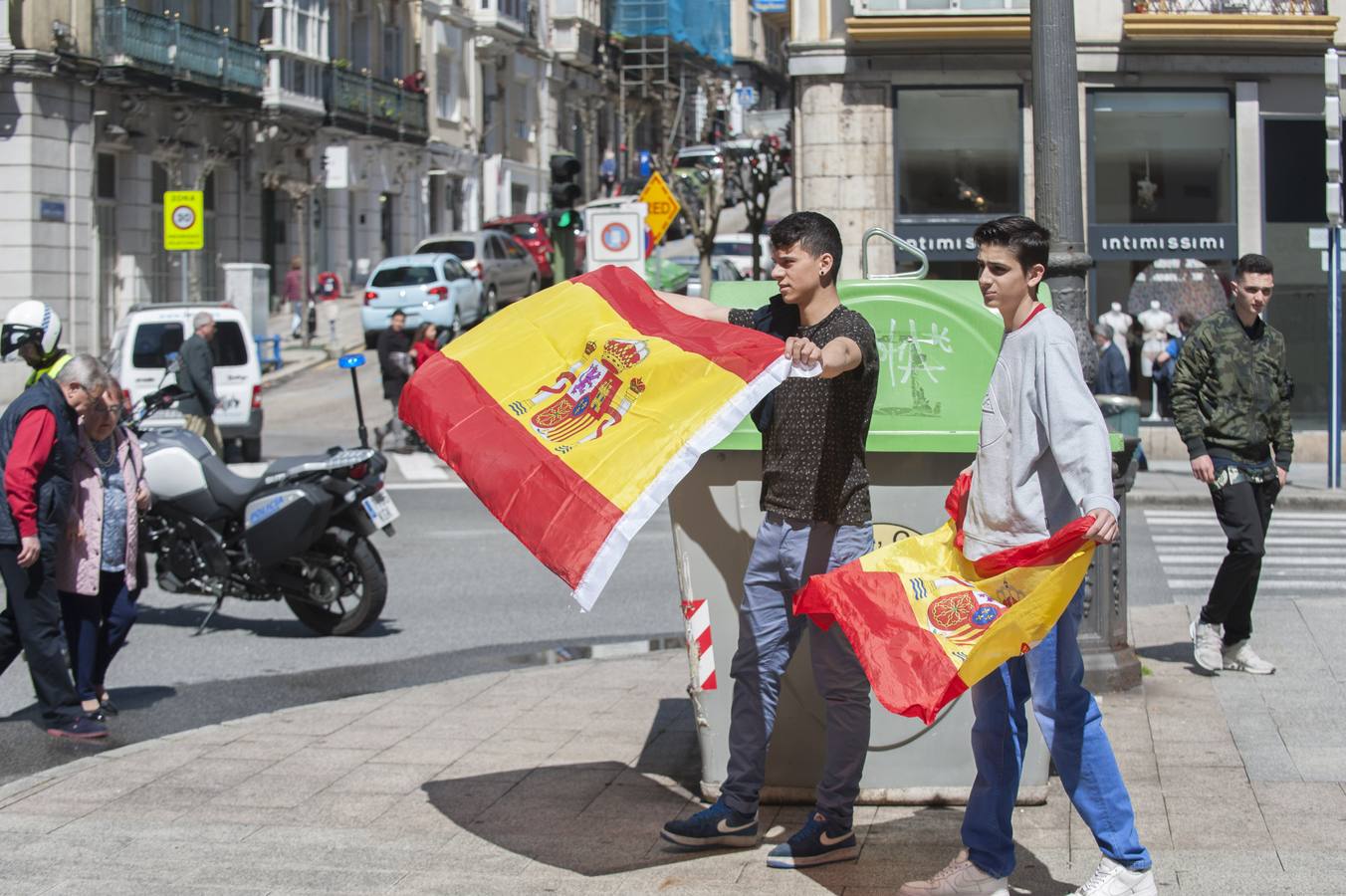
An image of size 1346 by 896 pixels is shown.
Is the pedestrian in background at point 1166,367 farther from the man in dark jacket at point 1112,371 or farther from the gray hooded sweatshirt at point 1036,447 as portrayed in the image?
the gray hooded sweatshirt at point 1036,447

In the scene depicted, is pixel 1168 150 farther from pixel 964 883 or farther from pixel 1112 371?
pixel 964 883

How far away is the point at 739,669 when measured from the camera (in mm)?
5578

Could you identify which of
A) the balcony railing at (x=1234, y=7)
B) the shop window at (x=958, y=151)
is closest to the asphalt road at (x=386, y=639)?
the shop window at (x=958, y=151)

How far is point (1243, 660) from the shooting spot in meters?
8.42

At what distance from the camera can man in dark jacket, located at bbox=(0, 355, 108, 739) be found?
741 centimetres

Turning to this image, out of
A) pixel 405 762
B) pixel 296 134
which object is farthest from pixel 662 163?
pixel 405 762

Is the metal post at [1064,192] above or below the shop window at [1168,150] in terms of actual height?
below

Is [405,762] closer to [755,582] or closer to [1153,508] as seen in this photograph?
[755,582]

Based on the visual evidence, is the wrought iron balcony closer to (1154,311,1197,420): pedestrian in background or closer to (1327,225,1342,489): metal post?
(1154,311,1197,420): pedestrian in background

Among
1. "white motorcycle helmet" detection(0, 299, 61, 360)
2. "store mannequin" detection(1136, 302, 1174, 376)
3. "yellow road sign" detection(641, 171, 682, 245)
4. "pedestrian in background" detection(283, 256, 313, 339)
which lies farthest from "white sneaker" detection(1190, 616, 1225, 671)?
"pedestrian in background" detection(283, 256, 313, 339)

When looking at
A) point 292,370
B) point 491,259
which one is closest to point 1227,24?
point 491,259

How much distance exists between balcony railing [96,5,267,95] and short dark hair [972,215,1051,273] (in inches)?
1271

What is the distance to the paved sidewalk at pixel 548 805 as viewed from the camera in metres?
5.43

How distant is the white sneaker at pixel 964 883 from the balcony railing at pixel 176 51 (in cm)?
3262
